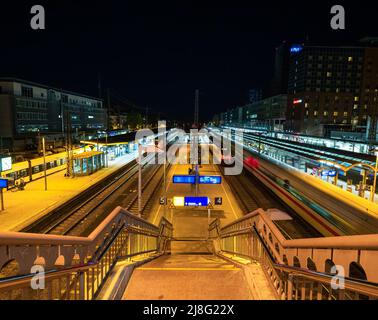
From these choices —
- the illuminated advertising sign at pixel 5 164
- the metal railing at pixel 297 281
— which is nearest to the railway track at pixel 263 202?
the metal railing at pixel 297 281

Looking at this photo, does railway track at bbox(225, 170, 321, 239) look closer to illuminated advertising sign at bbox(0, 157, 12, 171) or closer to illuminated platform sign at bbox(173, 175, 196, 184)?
illuminated platform sign at bbox(173, 175, 196, 184)

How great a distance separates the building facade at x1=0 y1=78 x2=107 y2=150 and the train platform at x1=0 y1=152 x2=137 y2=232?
337 inches

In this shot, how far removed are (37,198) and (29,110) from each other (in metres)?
35.6

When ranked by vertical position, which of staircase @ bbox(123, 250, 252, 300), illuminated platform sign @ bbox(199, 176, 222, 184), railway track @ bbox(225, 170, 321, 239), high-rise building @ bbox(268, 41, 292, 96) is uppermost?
high-rise building @ bbox(268, 41, 292, 96)

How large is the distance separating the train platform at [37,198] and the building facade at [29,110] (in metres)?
8.57

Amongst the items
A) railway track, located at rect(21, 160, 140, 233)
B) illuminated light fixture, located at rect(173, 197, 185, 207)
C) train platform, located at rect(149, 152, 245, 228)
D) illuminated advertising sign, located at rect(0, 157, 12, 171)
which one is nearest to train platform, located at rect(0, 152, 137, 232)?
railway track, located at rect(21, 160, 140, 233)

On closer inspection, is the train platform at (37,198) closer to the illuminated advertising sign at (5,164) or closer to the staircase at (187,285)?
the illuminated advertising sign at (5,164)

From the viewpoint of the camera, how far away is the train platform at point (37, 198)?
1736 cm

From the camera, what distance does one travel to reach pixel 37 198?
873 inches

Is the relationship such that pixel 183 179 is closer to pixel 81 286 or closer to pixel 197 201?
pixel 197 201

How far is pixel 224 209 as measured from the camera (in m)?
23.0

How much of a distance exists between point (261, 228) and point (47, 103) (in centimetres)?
6131

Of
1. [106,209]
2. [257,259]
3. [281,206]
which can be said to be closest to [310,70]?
[281,206]

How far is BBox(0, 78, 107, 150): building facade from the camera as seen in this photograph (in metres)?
46.4
